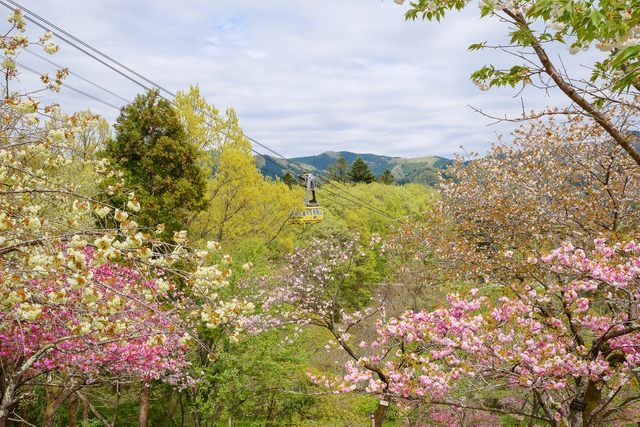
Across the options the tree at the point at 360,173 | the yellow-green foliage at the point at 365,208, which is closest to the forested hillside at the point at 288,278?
the yellow-green foliage at the point at 365,208

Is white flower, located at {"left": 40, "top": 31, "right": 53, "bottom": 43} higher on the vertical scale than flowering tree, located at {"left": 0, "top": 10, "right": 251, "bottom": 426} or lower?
higher

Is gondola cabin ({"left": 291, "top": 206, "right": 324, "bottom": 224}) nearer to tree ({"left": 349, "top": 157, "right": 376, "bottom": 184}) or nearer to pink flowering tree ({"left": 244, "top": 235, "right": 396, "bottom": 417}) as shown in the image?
pink flowering tree ({"left": 244, "top": 235, "right": 396, "bottom": 417})

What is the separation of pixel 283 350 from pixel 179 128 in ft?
27.4

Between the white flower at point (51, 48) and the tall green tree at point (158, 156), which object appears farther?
the tall green tree at point (158, 156)

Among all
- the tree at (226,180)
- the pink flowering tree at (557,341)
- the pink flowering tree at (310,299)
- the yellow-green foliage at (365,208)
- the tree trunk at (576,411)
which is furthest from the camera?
the yellow-green foliage at (365,208)

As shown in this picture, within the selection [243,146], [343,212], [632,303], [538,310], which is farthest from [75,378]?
[343,212]

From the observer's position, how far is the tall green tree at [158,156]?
15383 mm

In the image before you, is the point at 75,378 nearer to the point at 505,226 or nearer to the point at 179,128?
the point at 179,128

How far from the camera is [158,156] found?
50.8 feet

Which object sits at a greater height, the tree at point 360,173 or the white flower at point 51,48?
the tree at point 360,173

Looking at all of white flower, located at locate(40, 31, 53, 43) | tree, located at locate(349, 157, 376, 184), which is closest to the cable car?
white flower, located at locate(40, 31, 53, 43)

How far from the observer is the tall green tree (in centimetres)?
1538

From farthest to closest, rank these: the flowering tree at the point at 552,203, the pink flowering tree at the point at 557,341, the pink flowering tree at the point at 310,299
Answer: the pink flowering tree at the point at 310,299 < the flowering tree at the point at 552,203 < the pink flowering tree at the point at 557,341

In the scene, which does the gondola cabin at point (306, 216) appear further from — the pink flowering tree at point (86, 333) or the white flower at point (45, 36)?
the white flower at point (45, 36)
